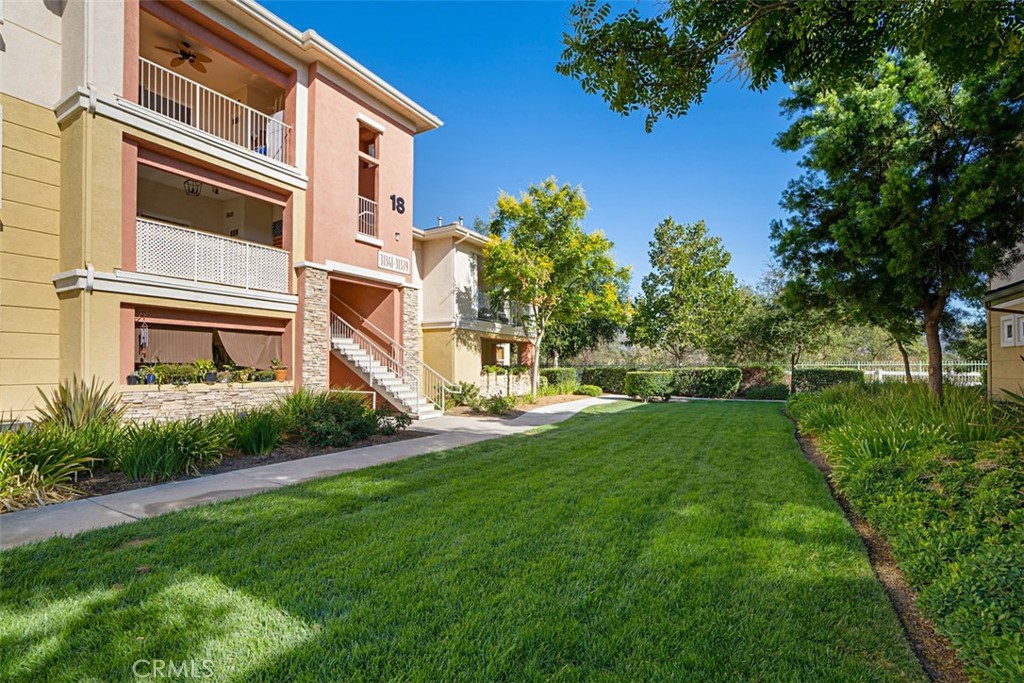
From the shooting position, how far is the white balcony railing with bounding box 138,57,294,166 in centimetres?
1220

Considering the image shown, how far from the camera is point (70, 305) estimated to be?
9.16 meters

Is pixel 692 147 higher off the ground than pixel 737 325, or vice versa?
pixel 692 147

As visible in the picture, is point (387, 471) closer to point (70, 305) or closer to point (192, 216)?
point (70, 305)

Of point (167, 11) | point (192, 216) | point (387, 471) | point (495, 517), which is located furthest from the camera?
point (192, 216)

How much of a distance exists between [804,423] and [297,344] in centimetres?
1248

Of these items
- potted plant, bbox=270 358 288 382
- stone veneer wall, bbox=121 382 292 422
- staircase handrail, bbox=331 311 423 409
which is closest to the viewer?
stone veneer wall, bbox=121 382 292 422

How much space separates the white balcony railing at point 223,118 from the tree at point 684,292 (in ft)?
60.9

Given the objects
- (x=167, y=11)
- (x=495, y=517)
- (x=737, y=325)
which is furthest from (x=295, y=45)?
(x=737, y=325)

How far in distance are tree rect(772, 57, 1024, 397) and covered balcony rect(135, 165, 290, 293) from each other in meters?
12.0

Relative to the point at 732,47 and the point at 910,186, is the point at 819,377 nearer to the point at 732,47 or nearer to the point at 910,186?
the point at 910,186

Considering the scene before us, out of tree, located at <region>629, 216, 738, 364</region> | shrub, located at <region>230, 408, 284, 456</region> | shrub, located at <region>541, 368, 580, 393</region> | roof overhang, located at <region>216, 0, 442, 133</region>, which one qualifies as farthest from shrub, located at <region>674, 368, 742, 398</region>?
shrub, located at <region>230, 408, 284, 456</region>

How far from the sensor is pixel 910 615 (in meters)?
3.25

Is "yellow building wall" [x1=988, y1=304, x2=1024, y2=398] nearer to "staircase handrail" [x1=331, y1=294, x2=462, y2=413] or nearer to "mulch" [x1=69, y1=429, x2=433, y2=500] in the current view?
"mulch" [x1=69, y1=429, x2=433, y2=500]
